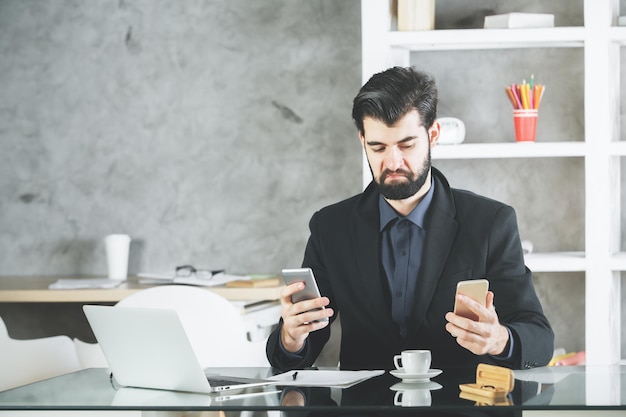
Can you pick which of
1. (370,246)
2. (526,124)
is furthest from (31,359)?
(526,124)

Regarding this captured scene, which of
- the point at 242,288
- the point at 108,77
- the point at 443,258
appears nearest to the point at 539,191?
the point at 242,288

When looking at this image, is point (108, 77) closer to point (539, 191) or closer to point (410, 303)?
point (539, 191)

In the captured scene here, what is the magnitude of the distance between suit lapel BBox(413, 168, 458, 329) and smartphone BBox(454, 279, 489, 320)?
42 centimetres

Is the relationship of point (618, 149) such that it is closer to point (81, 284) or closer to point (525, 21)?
point (525, 21)

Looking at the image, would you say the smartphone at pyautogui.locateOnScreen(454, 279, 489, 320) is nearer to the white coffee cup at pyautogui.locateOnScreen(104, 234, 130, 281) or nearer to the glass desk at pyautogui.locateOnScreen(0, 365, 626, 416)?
the glass desk at pyautogui.locateOnScreen(0, 365, 626, 416)

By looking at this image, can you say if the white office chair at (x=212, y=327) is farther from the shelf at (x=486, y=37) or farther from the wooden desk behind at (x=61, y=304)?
the shelf at (x=486, y=37)

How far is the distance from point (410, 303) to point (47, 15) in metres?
2.61

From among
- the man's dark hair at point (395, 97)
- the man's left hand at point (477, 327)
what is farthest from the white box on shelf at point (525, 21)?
the man's left hand at point (477, 327)

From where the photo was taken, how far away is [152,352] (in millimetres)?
1829

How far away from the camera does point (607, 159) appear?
3342 millimetres

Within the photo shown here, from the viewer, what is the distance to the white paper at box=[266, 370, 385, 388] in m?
1.84

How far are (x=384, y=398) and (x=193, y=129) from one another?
103 inches

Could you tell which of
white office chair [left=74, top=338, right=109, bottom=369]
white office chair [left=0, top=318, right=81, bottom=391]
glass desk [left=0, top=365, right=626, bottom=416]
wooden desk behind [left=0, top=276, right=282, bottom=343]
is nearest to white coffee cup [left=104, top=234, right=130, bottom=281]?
wooden desk behind [left=0, top=276, right=282, bottom=343]

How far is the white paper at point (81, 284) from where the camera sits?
362 cm
